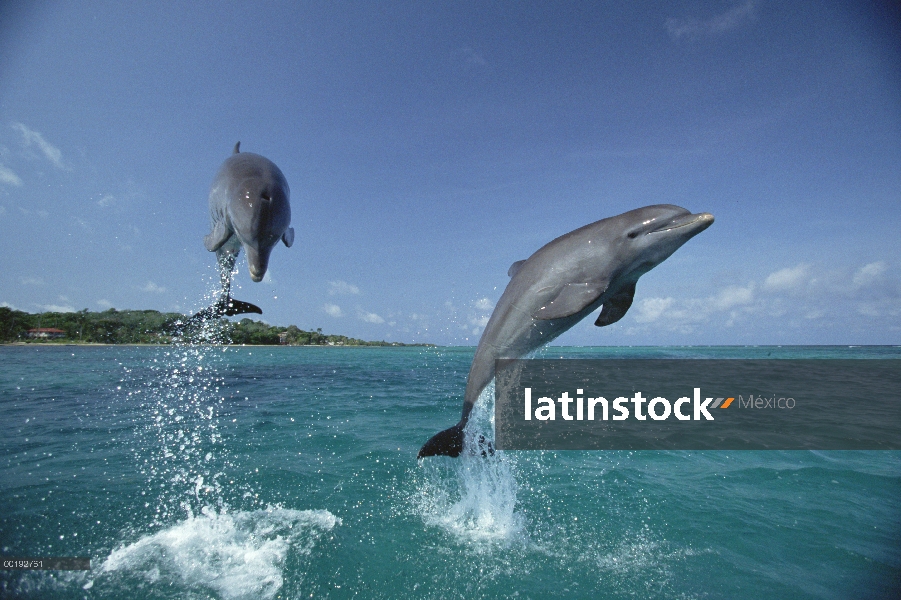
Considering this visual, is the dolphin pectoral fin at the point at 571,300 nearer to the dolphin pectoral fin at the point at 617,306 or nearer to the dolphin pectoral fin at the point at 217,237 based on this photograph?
the dolphin pectoral fin at the point at 617,306

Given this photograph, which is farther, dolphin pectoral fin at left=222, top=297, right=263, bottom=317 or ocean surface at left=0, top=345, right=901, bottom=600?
dolphin pectoral fin at left=222, top=297, right=263, bottom=317

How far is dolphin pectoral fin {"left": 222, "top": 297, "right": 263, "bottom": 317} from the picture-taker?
17.0ft

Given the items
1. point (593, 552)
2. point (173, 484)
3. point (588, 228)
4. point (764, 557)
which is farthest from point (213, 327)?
point (764, 557)

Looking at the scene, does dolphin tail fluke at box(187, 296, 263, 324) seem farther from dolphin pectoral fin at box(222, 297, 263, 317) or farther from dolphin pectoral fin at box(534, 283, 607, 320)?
dolphin pectoral fin at box(534, 283, 607, 320)

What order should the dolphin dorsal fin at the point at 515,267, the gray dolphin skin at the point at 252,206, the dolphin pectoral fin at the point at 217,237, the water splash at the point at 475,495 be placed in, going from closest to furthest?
the gray dolphin skin at the point at 252,206
the dolphin pectoral fin at the point at 217,237
the dolphin dorsal fin at the point at 515,267
the water splash at the point at 475,495

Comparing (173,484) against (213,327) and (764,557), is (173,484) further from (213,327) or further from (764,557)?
(764,557)

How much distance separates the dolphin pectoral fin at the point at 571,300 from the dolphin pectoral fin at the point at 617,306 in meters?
0.65

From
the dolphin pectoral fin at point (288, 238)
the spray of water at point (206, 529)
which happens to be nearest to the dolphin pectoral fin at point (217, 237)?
the dolphin pectoral fin at point (288, 238)

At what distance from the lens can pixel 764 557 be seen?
5.55m

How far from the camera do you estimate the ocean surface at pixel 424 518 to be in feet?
16.1

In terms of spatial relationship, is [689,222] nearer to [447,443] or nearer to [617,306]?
[617,306]

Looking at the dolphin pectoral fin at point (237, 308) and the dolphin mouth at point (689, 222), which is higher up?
the dolphin mouth at point (689, 222)

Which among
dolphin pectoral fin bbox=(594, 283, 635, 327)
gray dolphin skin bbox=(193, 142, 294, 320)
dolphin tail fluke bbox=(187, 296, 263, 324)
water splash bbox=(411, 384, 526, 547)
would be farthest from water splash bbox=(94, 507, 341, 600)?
dolphin pectoral fin bbox=(594, 283, 635, 327)

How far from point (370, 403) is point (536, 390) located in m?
7.33
